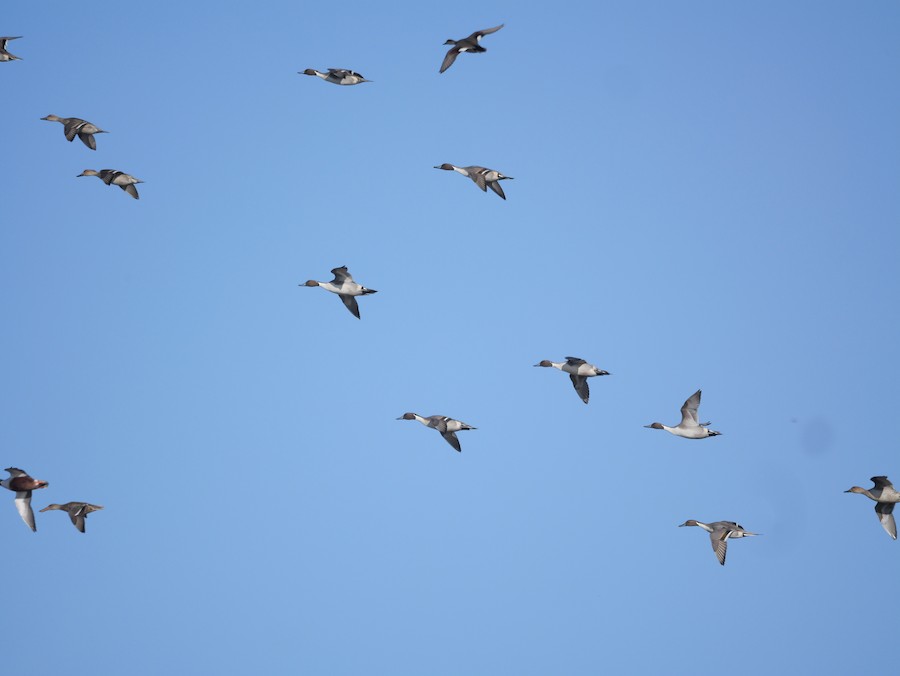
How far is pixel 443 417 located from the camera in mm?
41750

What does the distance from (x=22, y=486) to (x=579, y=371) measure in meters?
16.1

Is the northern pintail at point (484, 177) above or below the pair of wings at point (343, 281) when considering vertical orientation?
above

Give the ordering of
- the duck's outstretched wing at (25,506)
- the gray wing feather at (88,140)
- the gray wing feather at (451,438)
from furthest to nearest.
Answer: the gray wing feather at (451,438) < the gray wing feather at (88,140) < the duck's outstretched wing at (25,506)

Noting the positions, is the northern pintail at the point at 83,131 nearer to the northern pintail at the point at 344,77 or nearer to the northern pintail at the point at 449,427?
the northern pintail at the point at 344,77

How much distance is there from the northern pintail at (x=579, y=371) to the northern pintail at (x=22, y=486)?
1529 cm

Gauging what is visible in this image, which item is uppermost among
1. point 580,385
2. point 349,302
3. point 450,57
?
point 450,57

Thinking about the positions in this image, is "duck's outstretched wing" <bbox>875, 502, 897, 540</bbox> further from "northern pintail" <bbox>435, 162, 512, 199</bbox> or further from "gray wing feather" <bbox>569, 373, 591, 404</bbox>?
"northern pintail" <bbox>435, 162, 512, 199</bbox>

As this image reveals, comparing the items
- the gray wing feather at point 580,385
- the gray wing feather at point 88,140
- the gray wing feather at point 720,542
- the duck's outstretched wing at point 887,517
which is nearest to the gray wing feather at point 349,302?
the gray wing feather at point 580,385

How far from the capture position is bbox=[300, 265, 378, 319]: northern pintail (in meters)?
42.3

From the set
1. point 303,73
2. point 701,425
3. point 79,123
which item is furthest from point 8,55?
point 701,425

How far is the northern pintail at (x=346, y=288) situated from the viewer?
42281 mm

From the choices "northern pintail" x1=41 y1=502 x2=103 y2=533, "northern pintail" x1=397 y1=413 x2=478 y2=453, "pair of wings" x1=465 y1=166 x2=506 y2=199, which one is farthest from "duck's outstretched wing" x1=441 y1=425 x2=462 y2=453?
"northern pintail" x1=41 y1=502 x2=103 y2=533

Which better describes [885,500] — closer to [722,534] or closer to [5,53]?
[722,534]

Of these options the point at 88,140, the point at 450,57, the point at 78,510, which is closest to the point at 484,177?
the point at 450,57
